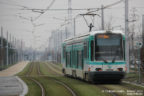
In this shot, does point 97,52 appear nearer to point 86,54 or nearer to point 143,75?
point 86,54

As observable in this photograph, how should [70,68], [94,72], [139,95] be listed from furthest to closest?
[70,68]
[94,72]
[139,95]

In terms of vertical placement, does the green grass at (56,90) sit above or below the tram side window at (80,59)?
below

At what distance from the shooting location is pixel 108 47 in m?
23.0

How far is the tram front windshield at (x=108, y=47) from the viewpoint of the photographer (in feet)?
75.5

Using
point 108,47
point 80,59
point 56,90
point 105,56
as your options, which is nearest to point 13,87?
point 56,90

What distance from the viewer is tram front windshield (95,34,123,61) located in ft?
75.5

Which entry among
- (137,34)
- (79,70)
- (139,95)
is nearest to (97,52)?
(79,70)

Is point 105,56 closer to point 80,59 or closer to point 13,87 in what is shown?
point 80,59

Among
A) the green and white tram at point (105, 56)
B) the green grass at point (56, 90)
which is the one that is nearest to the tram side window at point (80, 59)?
the green and white tram at point (105, 56)

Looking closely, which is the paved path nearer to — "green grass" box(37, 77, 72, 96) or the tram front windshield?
"green grass" box(37, 77, 72, 96)

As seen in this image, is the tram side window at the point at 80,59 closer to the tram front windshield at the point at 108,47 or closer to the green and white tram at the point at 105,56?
the green and white tram at the point at 105,56

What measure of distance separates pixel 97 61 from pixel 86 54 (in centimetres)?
131

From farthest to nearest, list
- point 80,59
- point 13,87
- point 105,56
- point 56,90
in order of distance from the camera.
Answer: point 80,59 < point 13,87 < point 105,56 < point 56,90

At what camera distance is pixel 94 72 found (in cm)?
2280
